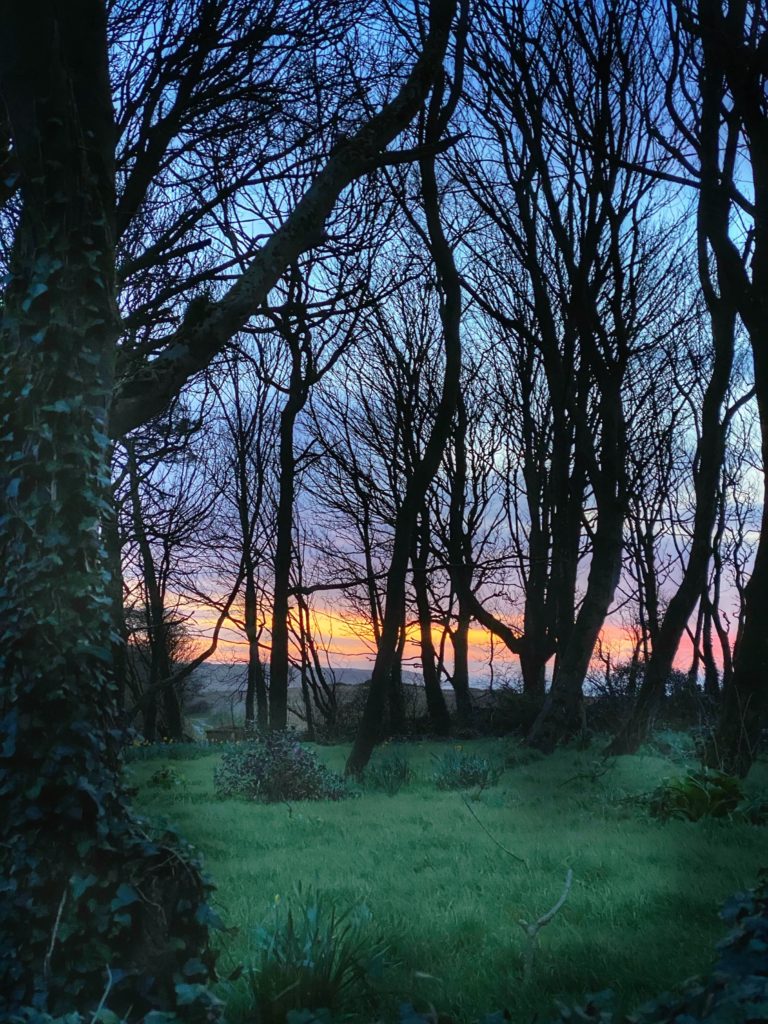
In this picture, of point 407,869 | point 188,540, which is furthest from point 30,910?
point 188,540

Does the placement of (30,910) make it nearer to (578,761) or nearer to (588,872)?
(588,872)

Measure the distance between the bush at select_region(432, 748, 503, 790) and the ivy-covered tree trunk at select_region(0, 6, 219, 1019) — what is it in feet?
22.5

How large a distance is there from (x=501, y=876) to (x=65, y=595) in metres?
3.82

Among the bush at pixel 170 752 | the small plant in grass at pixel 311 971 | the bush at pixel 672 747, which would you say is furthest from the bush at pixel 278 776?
the small plant in grass at pixel 311 971

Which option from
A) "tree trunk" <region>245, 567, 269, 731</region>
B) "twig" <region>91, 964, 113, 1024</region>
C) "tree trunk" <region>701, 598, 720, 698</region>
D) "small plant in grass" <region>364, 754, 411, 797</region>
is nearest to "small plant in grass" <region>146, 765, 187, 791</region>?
"small plant in grass" <region>364, 754, 411, 797</region>

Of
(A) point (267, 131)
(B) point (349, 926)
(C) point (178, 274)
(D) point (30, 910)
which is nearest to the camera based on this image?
(D) point (30, 910)

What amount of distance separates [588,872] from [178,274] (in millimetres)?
8063

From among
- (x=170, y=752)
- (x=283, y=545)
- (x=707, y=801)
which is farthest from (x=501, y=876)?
(x=170, y=752)

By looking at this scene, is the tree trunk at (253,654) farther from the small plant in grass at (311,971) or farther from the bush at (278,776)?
the small plant in grass at (311,971)

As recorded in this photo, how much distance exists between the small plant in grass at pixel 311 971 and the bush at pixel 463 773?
616 centimetres

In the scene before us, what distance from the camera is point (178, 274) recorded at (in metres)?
10.8

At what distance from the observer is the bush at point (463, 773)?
1061 cm

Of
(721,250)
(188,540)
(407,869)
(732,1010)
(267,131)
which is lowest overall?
(407,869)

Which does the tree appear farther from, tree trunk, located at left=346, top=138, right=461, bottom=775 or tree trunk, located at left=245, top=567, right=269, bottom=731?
tree trunk, located at left=245, top=567, right=269, bottom=731
